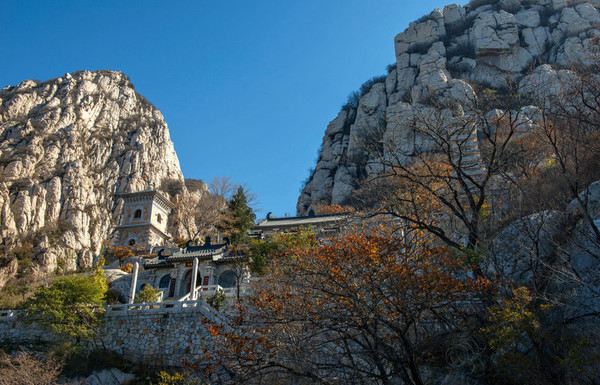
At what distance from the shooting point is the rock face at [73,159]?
172ft

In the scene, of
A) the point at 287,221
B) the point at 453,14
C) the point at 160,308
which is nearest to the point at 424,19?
the point at 453,14

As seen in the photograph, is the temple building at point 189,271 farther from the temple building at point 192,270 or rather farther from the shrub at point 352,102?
the shrub at point 352,102

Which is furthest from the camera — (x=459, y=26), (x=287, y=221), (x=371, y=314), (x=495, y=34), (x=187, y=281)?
(x=459, y=26)

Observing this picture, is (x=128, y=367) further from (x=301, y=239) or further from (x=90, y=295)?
(x=301, y=239)

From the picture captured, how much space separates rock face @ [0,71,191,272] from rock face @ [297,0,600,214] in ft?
93.7

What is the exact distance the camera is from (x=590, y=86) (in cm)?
1418

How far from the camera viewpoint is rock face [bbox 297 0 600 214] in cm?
6072

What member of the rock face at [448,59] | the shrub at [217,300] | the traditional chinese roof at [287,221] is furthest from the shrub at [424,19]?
the shrub at [217,300]

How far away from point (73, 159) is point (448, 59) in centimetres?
5771

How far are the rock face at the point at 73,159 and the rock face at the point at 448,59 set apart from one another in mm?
28554

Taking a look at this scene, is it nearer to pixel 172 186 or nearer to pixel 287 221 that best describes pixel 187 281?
pixel 287 221

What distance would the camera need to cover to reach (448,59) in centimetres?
6888

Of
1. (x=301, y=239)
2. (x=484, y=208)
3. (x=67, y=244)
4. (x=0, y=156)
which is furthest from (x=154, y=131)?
(x=484, y=208)

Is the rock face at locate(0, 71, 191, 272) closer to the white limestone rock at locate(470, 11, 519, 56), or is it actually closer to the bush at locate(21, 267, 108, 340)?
the bush at locate(21, 267, 108, 340)
